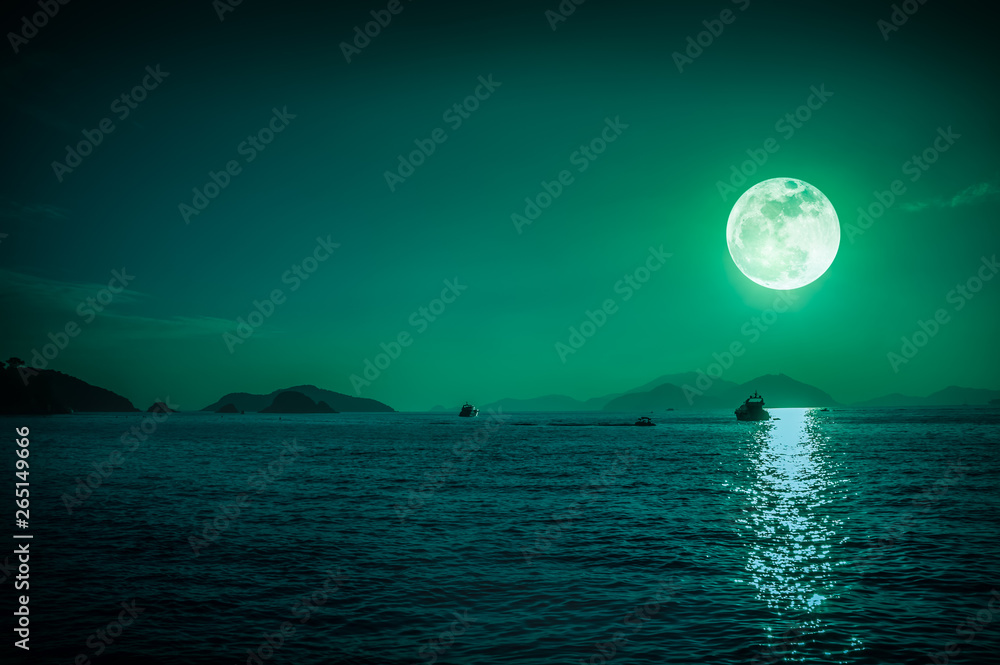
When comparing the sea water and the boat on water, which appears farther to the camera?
the boat on water

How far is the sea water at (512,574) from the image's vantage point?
518 inches

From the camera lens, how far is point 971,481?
136 ft

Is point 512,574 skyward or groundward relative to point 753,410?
groundward

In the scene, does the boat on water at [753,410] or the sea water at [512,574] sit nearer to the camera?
the sea water at [512,574]

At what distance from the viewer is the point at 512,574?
61.2ft

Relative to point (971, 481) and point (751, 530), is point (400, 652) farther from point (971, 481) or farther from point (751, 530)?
point (971, 481)

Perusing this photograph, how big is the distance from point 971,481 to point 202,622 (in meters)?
51.4

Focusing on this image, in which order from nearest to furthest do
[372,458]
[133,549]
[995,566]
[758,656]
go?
1. [758,656]
2. [995,566]
3. [133,549]
4. [372,458]

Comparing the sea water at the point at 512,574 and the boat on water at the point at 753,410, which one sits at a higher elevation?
the boat on water at the point at 753,410

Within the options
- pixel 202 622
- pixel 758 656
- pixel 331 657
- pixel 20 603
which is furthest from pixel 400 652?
pixel 20 603

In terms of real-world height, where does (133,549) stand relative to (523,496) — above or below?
below

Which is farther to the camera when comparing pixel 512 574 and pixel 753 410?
pixel 753 410

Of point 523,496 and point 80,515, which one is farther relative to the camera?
point 523,496

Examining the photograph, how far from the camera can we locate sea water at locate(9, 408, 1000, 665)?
43.1 ft
